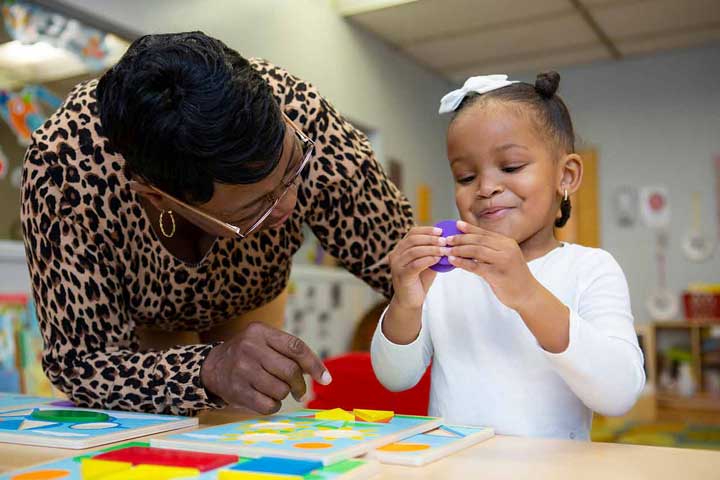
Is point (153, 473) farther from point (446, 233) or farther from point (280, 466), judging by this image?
point (446, 233)

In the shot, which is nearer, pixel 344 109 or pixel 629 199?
pixel 344 109

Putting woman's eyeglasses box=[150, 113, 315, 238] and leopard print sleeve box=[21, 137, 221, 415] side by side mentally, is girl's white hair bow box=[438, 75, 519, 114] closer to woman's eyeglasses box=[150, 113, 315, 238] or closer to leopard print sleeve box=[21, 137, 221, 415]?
woman's eyeglasses box=[150, 113, 315, 238]

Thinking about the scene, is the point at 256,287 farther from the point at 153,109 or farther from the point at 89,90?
the point at 153,109

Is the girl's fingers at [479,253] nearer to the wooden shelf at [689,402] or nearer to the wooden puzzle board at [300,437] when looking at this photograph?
the wooden puzzle board at [300,437]

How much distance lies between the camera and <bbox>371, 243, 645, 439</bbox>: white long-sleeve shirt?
1.03m

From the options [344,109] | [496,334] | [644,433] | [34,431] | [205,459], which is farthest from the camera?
[344,109]

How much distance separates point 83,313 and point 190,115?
1.36ft

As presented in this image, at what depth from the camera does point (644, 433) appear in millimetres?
4328

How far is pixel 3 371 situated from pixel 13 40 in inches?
49.8

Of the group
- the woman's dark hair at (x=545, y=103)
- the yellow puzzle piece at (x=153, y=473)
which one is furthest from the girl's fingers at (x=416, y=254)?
the yellow puzzle piece at (x=153, y=473)

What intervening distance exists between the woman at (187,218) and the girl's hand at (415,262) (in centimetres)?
18

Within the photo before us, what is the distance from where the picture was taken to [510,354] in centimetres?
111

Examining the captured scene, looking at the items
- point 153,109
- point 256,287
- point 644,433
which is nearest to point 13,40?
point 256,287

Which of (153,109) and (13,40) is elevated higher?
(13,40)
